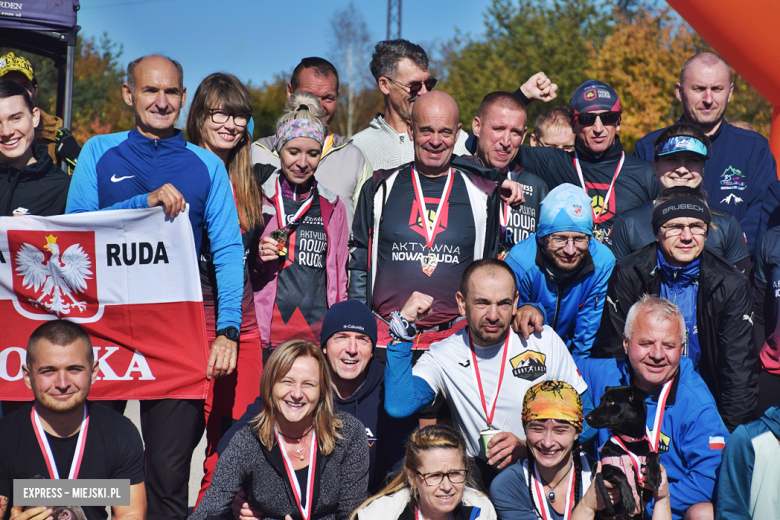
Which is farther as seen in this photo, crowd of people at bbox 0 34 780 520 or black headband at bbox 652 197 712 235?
black headband at bbox 652 197 712 235

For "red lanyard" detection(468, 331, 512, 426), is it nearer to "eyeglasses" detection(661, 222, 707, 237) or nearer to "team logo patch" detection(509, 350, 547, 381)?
"team logo patch" detection(509, 350, 547, 381)

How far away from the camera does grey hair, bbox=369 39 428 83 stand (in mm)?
6426

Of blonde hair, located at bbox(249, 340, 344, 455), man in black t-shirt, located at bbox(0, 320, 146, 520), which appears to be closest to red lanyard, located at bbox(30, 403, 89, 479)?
man in black t-shirt, located at bbox(0, 320, 146, 520)

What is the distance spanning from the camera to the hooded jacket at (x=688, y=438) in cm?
408

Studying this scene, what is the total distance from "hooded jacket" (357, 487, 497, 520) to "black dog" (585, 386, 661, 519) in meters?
0.61

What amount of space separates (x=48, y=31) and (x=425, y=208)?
250 inches

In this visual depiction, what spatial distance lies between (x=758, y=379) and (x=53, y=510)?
418 centimetres

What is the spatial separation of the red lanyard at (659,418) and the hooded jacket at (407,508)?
3.11ft

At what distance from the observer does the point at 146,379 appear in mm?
4508

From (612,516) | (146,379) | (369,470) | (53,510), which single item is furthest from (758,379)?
(53,510)

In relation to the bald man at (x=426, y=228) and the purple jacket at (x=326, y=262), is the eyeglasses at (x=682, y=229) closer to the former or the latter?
the bald man at (x=426, y=228)

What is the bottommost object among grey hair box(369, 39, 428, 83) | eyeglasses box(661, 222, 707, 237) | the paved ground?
the paved ground

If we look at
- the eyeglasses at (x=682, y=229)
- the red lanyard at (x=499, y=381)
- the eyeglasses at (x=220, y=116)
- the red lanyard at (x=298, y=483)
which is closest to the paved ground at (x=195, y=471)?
the red lanyard at (x=298, y=483)

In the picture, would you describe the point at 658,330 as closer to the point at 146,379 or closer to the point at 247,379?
the point at 247,379
